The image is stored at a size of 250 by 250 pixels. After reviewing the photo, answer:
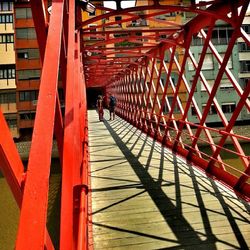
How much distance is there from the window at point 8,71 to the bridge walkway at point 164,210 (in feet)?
105

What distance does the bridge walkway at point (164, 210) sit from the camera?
4188 millimetres

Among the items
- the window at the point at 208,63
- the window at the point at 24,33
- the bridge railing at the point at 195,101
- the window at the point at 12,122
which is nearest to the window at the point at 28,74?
the window at the point at 24,33

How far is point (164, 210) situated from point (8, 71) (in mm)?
35563

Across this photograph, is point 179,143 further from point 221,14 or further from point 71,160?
point 71,160

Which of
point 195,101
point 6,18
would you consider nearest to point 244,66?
point 195,101

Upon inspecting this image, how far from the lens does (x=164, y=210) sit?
5195 millimetres

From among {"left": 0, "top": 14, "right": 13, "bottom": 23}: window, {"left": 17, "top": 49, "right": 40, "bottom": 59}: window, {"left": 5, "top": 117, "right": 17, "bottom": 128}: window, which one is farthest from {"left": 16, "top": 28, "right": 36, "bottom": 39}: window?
{"left": 5, "top": 117, "right": 17, "bottom": 128}: window

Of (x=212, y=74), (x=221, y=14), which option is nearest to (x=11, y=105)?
(x=212, y=74)

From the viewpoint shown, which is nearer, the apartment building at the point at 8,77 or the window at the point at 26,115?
the apartment building at the point at 8,77

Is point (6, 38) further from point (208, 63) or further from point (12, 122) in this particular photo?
point (208, 63)

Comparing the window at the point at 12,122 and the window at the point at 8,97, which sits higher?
the window at the point at 8,97

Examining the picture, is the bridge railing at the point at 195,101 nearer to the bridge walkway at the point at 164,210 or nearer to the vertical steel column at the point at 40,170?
the bridge walkway at the point at 164,210

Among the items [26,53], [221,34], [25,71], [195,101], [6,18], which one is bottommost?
[195,101]

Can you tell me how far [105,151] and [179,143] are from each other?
2.68 meters
